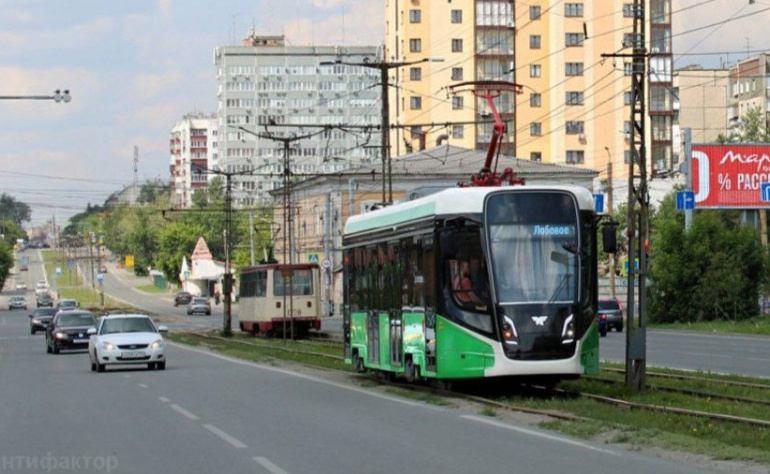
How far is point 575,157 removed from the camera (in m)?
120

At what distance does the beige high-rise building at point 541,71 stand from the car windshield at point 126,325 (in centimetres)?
8186

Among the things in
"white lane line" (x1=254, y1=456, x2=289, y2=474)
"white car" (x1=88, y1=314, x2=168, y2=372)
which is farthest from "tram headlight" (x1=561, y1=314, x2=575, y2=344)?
"white car" (x1=88, y1=314, x2=168, y2=372)

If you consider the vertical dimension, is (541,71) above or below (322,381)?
above

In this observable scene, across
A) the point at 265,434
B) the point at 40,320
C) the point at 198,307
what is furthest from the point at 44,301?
the point at 265,434

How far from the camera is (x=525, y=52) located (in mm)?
121875

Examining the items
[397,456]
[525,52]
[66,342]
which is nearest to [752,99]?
[525,52]

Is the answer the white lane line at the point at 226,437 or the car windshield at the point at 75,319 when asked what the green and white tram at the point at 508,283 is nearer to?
the white lane line at the point at 226,437

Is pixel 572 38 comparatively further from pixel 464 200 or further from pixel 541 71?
pixel 464 200

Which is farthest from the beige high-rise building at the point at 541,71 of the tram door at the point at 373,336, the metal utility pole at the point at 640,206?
the metal utility pole at the point at 640,206

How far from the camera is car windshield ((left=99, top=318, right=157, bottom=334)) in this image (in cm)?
3747

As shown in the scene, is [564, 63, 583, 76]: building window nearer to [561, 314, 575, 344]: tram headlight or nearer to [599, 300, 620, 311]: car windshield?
[599, 300, 620, 311]: car windshield

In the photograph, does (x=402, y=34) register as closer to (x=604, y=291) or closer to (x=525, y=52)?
(x=525, y=52)

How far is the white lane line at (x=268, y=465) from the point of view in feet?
45.8

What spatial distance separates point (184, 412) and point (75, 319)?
29.6m
